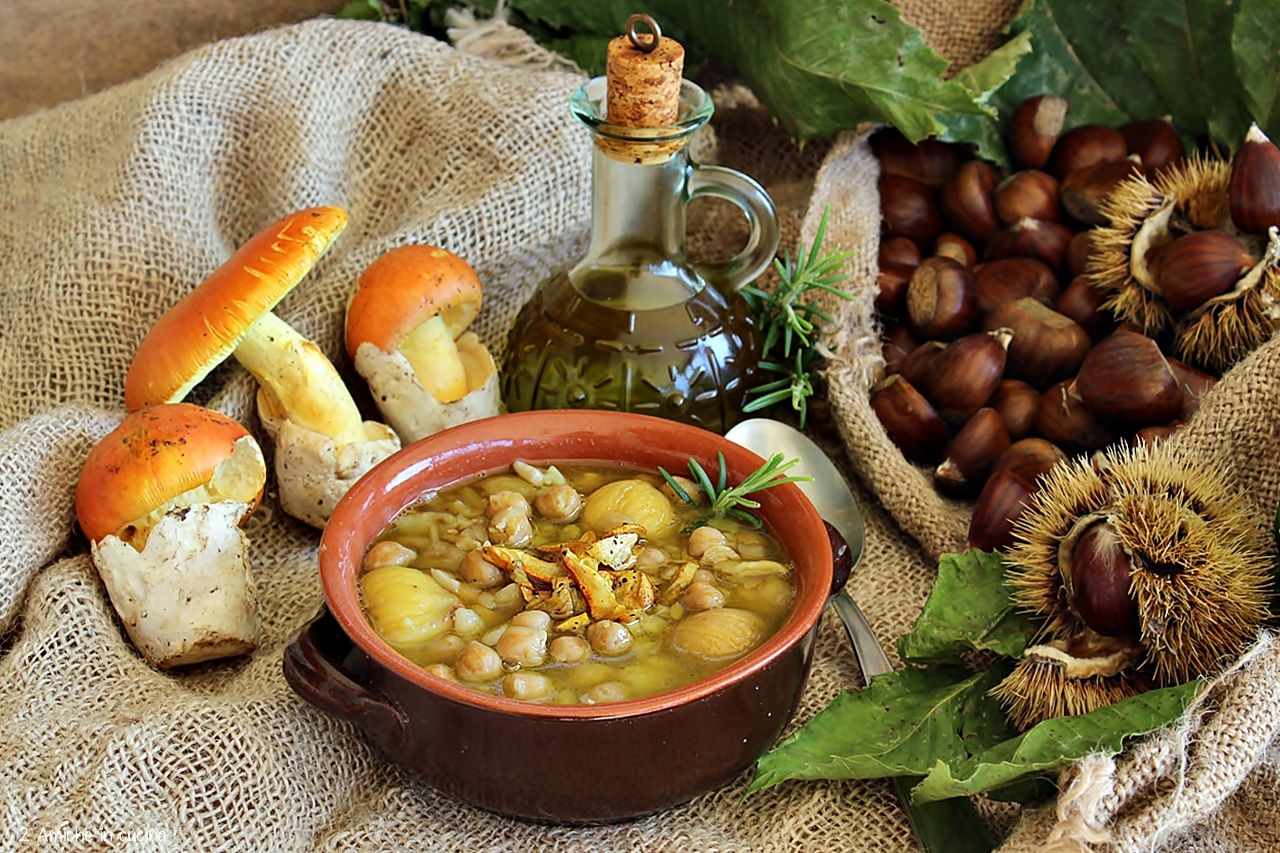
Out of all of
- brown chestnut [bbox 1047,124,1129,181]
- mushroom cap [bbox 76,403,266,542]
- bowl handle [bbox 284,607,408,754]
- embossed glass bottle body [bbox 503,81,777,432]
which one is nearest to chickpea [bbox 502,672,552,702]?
bowl handle [bbox 284,607,408,754]

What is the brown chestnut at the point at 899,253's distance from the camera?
1.97 meters

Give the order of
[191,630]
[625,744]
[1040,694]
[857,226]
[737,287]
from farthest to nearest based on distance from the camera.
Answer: [857,226], [737,287], [191,630], [1040,694], [625,744]

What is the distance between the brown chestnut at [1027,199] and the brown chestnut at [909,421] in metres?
0.36

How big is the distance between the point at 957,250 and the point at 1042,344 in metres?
0.27

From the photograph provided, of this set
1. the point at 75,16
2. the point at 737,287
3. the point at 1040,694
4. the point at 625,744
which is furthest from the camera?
the point at 75,16

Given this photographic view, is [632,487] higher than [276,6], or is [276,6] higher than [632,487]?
[276,6]

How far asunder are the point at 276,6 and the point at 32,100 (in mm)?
449

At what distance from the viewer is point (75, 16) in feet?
7.42

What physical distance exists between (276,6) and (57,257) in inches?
29.0

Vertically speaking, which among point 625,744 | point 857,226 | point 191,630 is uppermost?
point 857,226

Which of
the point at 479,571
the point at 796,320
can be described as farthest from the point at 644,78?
the point at 479,571

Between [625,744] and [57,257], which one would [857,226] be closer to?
[625,744]

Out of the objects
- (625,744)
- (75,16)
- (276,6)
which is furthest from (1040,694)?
(75,16)

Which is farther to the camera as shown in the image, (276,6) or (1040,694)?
(276,6)
